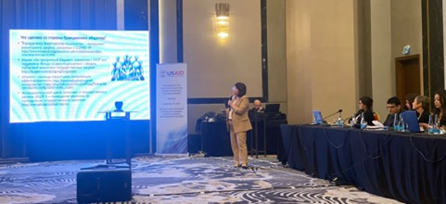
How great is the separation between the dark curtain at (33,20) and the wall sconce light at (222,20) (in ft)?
7.81

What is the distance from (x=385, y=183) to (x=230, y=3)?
22.6 feet

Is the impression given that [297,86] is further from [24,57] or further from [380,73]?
[24,57]

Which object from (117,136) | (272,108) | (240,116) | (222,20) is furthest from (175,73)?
(240,116)

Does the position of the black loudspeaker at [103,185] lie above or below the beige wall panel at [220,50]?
below

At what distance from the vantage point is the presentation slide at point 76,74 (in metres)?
8.75

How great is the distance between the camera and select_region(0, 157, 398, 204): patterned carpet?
15.7 feet

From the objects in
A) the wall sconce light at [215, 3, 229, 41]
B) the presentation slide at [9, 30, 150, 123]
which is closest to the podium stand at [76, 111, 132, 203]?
the presentation slide at [9, 30, 150, 123]

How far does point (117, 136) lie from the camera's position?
362 inches

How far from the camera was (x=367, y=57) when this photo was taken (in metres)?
10.2

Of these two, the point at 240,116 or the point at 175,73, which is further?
the point at 175,73

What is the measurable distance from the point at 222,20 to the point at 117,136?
3.41 metres

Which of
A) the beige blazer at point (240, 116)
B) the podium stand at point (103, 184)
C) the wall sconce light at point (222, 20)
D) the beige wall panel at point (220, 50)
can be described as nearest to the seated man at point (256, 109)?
the beige wall panel at point (220, 50)

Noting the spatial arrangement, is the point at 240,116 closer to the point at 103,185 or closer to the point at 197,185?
the point at 197,185

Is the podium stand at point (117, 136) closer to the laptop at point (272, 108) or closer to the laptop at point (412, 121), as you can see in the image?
the laptop at point (272, 108)
